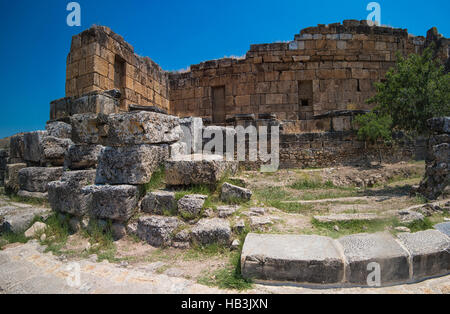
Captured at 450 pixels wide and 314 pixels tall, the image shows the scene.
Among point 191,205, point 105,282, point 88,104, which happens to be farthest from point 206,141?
point 105,282

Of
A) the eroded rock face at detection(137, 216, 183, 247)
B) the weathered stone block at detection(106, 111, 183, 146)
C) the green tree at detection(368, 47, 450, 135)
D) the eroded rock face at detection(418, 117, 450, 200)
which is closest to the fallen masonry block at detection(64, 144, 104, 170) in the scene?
the weathered stone block at detection(106, 111, 183, 146)

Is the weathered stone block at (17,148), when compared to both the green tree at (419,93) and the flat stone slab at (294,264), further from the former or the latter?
the green tree at (419,93)

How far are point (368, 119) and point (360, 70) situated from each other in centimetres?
677

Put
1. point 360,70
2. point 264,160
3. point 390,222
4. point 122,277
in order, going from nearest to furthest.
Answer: point 122,277 < point 390,222 < point 264,160 < point 360,70

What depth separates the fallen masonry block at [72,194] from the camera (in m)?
3.60

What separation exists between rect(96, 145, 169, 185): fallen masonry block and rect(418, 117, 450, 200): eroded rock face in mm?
5132

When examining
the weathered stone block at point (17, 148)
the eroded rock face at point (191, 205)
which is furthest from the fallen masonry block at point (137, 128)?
the weathered stone block at point (17, 148)

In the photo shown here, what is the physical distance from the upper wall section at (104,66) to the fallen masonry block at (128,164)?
6.09m

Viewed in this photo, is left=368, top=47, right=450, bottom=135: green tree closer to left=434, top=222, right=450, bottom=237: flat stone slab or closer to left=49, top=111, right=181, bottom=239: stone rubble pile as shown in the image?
left=434, top=222, right=450, bottom=237: flat stone slab

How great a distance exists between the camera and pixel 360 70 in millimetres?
14398

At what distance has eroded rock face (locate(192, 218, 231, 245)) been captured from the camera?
2871mm

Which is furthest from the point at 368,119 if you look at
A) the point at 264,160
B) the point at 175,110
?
the point at 175,110

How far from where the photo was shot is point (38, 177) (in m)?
5.46

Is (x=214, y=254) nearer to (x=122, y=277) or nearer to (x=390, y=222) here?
(x=122, y=277)
